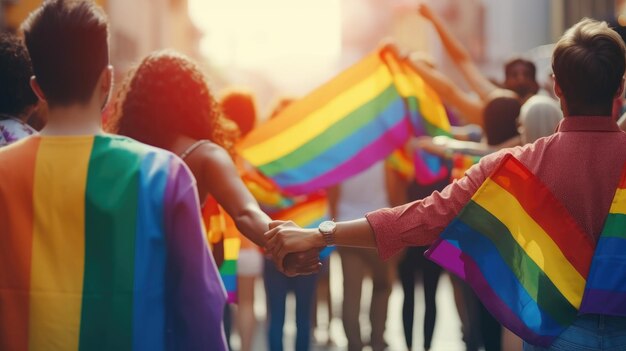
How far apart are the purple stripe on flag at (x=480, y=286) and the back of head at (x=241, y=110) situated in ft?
13.0

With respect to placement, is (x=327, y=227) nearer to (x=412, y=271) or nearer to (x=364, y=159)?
(x=364, y=159)

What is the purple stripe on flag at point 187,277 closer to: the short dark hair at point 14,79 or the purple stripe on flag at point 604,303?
the purple stripe on flag at point 604,303

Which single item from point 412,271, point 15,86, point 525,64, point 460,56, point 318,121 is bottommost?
point 412,271

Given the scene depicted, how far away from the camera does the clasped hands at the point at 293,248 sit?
4.18 m

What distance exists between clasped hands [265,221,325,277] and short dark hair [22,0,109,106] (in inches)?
50.7

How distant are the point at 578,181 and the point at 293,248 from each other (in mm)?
1206

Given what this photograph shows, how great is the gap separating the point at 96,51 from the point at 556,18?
33.5m

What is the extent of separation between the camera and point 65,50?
10.3ft

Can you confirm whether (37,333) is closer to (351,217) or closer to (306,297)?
(306,297)

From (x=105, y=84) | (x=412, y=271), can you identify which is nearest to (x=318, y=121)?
(x=412, y=271)

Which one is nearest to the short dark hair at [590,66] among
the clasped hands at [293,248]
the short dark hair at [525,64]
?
the clasped hands at [293,248]

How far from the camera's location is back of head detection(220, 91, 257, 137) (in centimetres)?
761

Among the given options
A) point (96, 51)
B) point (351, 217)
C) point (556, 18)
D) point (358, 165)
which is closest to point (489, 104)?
point (358, 165)

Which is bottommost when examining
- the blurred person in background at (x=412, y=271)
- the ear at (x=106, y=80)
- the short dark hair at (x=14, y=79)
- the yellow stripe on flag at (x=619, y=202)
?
the blurred person in background at (x=412, y=271)
